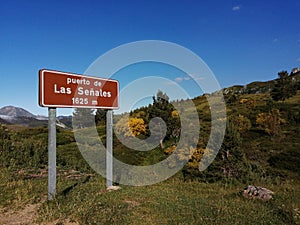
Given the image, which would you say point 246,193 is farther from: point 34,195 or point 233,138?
point 233,138

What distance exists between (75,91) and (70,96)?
0.71 feet

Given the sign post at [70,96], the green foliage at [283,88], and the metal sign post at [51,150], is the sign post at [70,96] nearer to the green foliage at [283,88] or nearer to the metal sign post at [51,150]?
the metal sign post at [51,150]

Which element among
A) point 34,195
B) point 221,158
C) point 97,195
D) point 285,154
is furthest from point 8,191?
point 285,154

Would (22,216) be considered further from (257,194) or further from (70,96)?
(257,194)

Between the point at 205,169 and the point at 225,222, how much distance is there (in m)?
17.4

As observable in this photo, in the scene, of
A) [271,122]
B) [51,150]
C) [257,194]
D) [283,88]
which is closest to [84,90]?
[51,150]

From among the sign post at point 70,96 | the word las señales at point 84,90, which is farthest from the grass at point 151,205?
the word las señales at point 84,90

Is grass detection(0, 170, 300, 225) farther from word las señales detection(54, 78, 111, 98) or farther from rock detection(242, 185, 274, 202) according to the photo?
word las señales detection(54, 78, 111, 98)

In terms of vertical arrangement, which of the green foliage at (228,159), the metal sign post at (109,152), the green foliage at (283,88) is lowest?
the green foliage at (228,159)

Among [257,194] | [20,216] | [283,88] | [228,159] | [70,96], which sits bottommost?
[228,159]

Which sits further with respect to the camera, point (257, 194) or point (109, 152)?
point (109, 152)

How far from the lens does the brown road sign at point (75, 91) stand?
20.1 feet

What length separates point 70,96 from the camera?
21.9 ft

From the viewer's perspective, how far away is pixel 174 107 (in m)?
40.9
